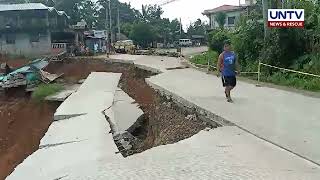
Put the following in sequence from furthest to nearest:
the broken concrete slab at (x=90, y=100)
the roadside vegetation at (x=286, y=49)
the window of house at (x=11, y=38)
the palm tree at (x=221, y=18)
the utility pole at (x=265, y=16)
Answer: the palm tree at (x=221, y=18) < the window of house at (x=11, y=38) < the utility pole at (x=265, y=16) < the roadside vegetation at (x=286, y=49) < the broken concrete slab at (x=90, y=100)

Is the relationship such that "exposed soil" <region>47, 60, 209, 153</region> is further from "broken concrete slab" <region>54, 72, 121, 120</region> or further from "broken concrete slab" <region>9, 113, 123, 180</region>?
"broken concrete slab" <region>54, 72, 121, 120</region>

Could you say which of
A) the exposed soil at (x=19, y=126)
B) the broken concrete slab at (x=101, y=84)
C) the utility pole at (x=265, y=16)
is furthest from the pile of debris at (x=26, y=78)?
the utility pole at (x=265, y=16)

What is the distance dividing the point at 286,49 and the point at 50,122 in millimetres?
9062

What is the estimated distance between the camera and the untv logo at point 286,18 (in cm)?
1634

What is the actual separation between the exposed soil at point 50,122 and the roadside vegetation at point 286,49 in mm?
4097

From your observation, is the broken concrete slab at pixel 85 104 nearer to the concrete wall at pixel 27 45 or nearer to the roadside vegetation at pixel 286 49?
the roadside vegetation at pixel 286 49

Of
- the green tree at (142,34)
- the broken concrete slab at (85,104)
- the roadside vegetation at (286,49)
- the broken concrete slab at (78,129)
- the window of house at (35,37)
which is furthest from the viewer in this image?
the green tree at (142,34)

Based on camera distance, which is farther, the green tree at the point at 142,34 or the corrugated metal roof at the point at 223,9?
the green tree at the point at 142,34

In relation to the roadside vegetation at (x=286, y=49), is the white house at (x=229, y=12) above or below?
above

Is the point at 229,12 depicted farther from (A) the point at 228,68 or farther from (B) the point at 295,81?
(A) the point at 228,68

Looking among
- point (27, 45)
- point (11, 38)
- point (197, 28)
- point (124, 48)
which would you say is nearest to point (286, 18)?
point (124, 48)

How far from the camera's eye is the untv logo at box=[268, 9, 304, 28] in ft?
53.6

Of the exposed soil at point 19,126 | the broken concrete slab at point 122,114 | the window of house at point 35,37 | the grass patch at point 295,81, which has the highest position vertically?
the window of house at point 35,37

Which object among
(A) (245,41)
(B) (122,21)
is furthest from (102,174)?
(B) (122,21)
